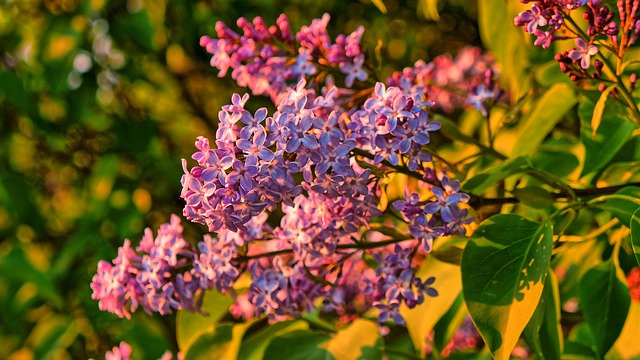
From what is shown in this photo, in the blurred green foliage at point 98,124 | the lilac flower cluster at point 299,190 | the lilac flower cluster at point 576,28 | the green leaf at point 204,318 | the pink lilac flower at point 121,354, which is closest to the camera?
the lilac flower cluster at point 299,190

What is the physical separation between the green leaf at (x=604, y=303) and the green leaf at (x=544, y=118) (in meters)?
0.29

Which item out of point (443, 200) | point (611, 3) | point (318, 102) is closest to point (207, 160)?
point (318, 102)

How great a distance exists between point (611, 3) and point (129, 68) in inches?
87.4

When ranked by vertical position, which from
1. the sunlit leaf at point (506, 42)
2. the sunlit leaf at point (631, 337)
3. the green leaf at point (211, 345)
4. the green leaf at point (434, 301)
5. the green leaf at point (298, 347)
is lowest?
the sunlit leaf at point (631, 337)

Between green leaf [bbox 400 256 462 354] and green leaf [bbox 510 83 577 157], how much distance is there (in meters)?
0.28

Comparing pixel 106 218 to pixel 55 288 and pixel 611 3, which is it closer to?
pixel 55 288

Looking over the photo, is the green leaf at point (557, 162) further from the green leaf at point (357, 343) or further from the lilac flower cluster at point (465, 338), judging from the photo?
the lilac flower cluster at point (465, 338)

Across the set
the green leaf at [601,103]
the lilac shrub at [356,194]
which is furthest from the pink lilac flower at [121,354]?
the green leaf at [601,103]

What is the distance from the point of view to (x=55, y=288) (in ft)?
9.36

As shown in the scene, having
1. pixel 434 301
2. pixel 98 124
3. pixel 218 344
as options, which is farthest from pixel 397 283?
pixel 98 124

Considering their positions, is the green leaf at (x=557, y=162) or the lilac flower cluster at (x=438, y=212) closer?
the lilac flower cluster at (x=438, y=212)

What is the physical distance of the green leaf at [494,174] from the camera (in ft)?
4.12

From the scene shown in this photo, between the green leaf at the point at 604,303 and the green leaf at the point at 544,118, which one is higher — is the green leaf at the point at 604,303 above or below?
below

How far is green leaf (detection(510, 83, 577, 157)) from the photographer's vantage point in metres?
1.62
